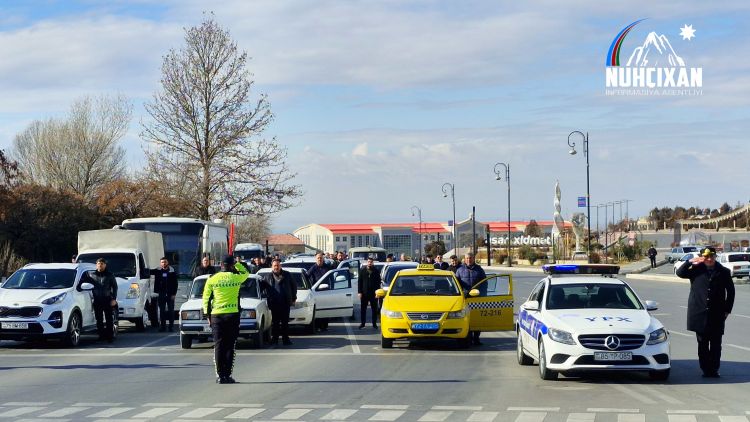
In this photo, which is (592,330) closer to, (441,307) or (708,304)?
(708,304)

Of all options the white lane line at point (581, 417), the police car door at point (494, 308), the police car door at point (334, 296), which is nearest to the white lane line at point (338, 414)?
the white lane line at point (581, 417)

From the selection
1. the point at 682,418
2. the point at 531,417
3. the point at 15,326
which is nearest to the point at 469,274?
the point at 15,326

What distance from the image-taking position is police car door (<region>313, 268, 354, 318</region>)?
25.1m

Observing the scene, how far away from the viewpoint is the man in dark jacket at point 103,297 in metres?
21.7

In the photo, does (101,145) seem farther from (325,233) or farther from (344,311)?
(325,233)

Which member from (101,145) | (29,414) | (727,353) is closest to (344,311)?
(727,353)

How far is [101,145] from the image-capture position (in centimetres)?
6856

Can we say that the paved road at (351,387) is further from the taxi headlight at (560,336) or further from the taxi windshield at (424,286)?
the taxi windshield at (424,286)

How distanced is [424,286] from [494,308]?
142 cm

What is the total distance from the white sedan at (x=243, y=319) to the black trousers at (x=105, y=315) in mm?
2019

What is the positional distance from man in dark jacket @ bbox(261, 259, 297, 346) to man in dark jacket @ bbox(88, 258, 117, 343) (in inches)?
138

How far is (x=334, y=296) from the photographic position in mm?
25484

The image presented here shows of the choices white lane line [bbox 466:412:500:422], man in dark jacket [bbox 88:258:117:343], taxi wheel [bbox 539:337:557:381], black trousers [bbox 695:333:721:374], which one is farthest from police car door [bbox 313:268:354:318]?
white lane line [bbox 466:412:500:422]

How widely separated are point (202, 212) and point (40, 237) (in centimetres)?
1188
